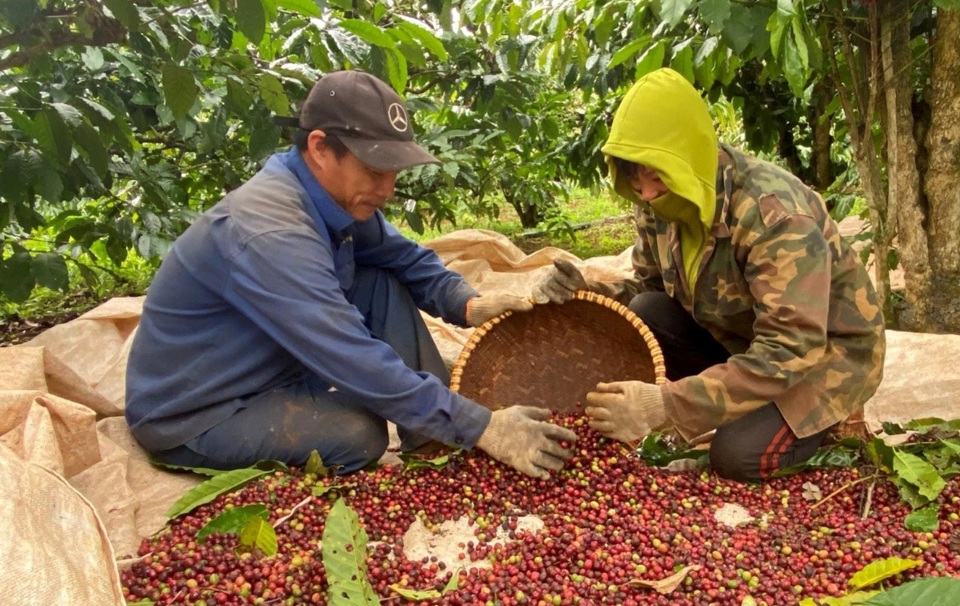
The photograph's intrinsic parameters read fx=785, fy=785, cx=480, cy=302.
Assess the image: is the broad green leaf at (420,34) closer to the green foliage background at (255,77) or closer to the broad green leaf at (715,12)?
the green foliage background at (255,77)

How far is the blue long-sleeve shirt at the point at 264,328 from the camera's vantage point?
212cm

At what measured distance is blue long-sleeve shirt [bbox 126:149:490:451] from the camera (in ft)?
6.96

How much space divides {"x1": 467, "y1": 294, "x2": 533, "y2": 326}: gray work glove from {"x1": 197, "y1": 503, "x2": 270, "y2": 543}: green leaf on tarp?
105cm

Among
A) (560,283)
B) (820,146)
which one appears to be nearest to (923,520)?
(560,283)

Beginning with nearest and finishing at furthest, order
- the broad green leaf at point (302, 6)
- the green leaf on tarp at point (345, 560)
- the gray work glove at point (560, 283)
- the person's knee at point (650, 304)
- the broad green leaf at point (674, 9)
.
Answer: the green leaf on tarp at point (345, 560)
the broad green leaf at point (302, 6)
the broad green leaf at point (674, 9)
the gray work glove at point (560, 283)
the person's knee at point (650, 304)

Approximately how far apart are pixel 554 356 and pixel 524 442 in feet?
2.54

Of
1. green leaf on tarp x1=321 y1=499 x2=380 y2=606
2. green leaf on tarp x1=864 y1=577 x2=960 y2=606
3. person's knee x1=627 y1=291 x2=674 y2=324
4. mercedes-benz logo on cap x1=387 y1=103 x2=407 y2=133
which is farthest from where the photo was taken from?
person's knee x1=627 y1=291 x2=674 y2=324

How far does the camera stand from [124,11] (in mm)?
1733

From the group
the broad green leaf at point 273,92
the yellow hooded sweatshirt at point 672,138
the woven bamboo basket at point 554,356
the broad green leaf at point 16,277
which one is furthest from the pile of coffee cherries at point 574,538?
the broad green leaf at point 16,277

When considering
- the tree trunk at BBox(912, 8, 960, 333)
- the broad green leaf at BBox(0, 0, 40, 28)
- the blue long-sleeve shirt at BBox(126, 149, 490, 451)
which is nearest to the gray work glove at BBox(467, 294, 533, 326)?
the blue long-sleeve shirt at BBox(126, 149, 490, 451)

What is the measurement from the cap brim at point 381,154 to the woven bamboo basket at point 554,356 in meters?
0.68

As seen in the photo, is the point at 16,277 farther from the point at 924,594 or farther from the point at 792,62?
the point at 924,594

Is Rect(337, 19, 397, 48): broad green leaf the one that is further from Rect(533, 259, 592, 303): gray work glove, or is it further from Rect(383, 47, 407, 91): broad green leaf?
Rect(533, 259, 592, 303): gray work glove

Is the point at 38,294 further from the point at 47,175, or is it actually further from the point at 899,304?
the point at 899,304
